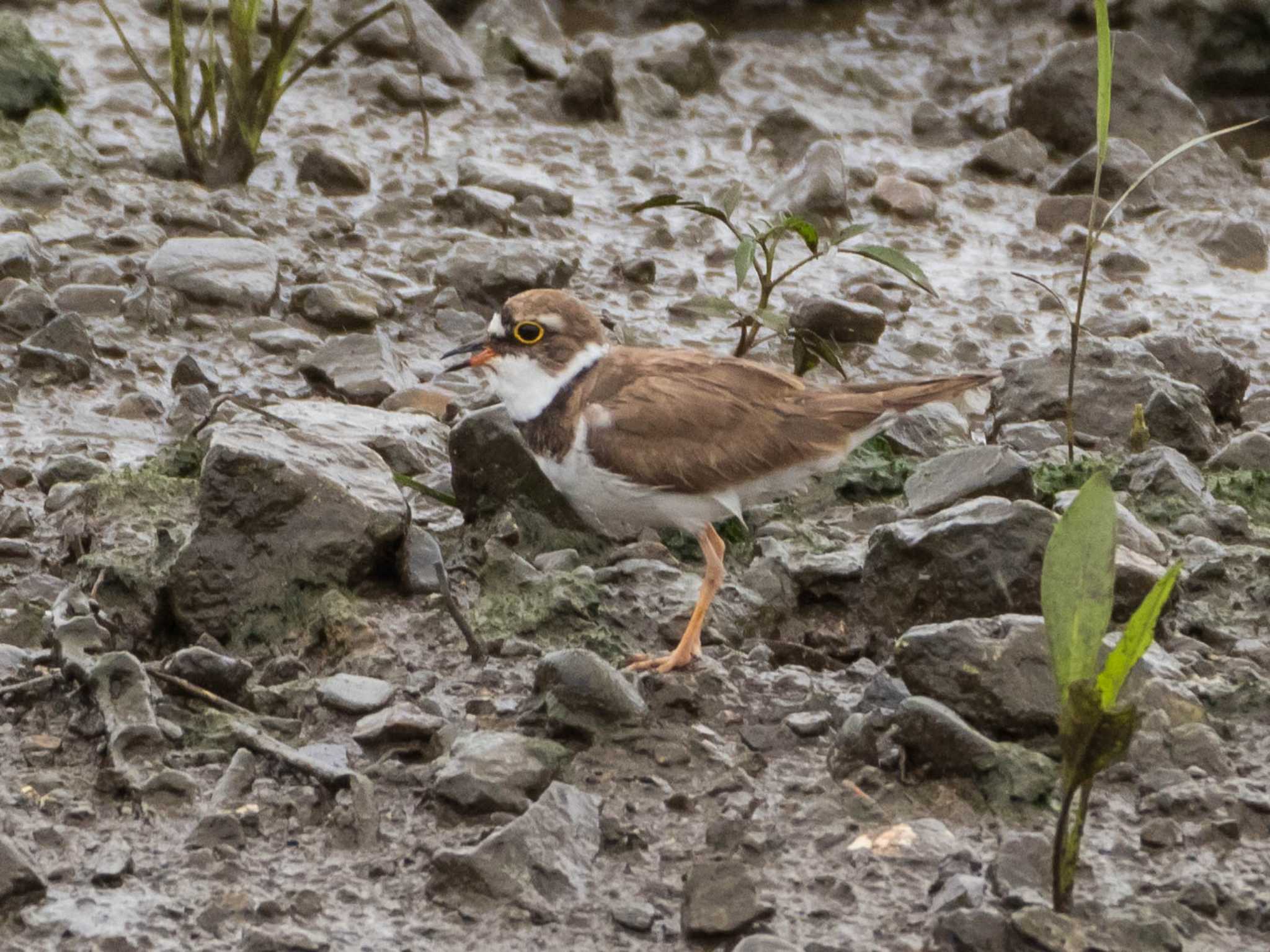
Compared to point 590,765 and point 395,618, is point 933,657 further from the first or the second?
point 395,618

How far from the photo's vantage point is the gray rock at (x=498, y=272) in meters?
8.02

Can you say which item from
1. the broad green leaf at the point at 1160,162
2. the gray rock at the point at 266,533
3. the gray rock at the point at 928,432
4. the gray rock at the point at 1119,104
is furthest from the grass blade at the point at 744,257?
the gray rock at the point at 1119,104

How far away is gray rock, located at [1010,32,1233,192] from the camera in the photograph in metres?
10.4

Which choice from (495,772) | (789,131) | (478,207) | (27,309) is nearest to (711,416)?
(495,772)

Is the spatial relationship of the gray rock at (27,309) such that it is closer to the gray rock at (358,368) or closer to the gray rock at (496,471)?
the gray rock at (358,368)

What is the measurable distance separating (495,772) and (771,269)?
11.8 ft

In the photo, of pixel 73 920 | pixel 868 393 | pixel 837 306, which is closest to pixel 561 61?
pixel 837 306

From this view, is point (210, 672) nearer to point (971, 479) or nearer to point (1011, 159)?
point (971, 479)

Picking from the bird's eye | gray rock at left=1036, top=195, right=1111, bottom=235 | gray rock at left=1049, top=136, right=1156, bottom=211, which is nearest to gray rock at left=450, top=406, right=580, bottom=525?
the bird's eye

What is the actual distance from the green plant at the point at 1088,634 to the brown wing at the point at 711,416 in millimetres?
1880

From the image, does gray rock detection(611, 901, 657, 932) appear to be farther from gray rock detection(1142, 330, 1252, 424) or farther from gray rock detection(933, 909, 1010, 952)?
gray rock detection(1142, 330, 1252, 424)

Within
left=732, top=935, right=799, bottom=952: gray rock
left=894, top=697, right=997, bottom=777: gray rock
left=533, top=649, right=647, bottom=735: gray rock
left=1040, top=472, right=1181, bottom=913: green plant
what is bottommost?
left=533, top=649, right=647, bottom=735: gray rock

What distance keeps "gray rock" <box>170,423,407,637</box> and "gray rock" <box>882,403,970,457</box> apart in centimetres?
225

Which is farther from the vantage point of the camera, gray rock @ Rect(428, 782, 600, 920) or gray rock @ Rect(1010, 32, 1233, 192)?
gray rock @ Rect(1010, 32, 1233, 192)
